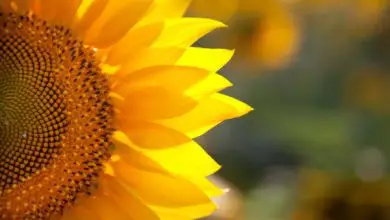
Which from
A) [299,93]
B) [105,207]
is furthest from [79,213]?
[299,93]

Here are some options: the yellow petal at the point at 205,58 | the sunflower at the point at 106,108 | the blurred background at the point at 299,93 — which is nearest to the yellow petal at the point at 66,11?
the sunflower at the point at 106,108

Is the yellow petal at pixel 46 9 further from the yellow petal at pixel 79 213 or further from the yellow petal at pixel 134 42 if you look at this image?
the yellow petal at pixel 79 213

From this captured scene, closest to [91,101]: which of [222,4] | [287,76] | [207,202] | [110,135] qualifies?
[110,135]

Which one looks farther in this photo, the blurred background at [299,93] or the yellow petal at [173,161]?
the blurred background at [299,93]

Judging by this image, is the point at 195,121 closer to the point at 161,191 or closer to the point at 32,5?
the point at 161,191

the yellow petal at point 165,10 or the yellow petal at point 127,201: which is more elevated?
the yellow petal at point 165,10

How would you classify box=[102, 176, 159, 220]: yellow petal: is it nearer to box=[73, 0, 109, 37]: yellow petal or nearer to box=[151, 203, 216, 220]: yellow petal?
box=[151, 203, 216, 220]: yellow petal

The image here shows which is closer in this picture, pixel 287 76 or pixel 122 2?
pixel 122 2
